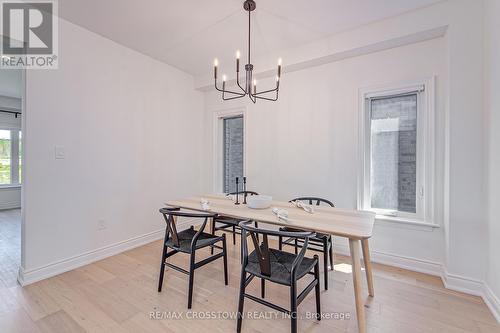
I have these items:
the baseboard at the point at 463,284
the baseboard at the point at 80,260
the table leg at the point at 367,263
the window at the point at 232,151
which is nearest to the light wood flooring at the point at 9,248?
the baseboard at the point at 80,260

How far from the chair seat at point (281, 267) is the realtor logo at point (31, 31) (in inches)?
110

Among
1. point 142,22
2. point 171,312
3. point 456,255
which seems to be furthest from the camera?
point 142,22

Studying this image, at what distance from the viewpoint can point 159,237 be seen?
11.2ft

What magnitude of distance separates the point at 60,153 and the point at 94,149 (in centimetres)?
33

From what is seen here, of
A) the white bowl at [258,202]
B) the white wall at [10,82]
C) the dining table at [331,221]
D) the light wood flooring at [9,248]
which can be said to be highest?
the white wall at [10,82]

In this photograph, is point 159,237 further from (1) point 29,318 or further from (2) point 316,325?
(2) point 316,325

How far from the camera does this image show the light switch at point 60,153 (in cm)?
236

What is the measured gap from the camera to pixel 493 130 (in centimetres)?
179

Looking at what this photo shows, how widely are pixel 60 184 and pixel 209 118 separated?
2.42 m

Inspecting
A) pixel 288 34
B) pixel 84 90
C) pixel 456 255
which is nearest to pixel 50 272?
pixel 84 90

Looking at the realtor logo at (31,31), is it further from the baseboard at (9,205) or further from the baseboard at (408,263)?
the baseboard at (9,205)

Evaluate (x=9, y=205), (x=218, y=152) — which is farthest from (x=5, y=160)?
(x=218, y=152)

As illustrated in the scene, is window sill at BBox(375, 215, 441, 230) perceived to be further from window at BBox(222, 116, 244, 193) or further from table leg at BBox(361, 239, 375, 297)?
window at BBox(222, 116, 244, 193)

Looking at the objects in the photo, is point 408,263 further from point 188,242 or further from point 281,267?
point 188,242
